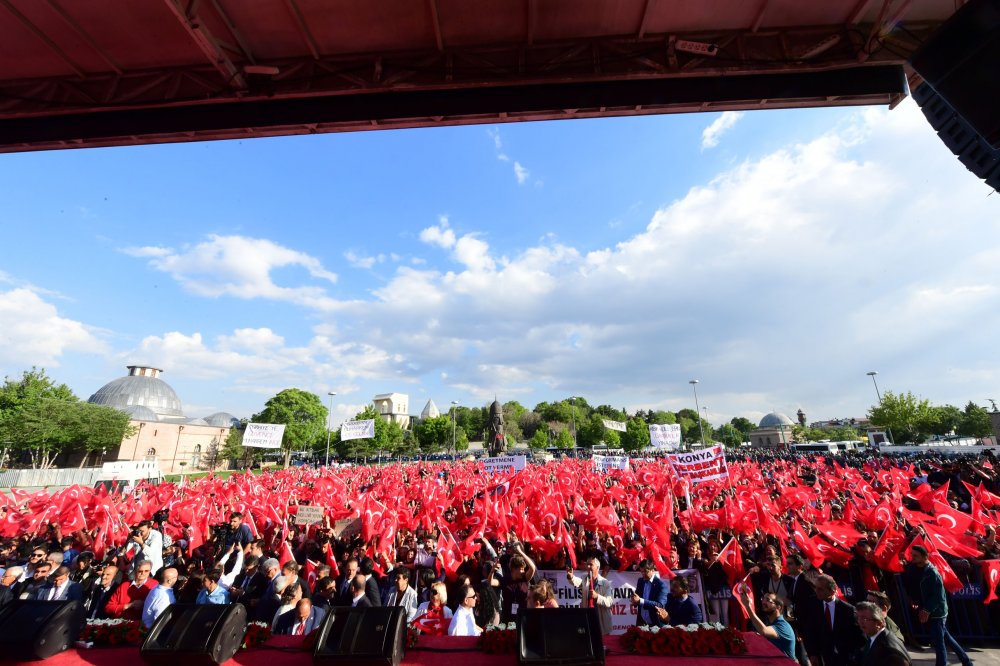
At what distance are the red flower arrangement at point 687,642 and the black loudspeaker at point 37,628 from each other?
4.56m

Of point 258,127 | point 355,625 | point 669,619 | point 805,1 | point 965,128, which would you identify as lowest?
point 669,619

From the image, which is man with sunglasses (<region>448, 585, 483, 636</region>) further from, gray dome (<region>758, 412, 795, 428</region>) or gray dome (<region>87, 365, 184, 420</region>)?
gray dome (<region>758, 412, 795, 428</region>)

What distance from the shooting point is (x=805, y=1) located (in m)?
5.42

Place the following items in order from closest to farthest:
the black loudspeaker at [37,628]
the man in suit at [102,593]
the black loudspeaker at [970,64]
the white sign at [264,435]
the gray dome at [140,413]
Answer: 1. the black loudspeaker at [970,64]
2. the black loudspeaker at [37,628]
3. the man in suit at [102,593]
4. the white sign at [264,435]
5. the gray dome at [140,413]

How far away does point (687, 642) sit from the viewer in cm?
344

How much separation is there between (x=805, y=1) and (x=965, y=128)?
12.1ft

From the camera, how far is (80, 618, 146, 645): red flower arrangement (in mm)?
3670

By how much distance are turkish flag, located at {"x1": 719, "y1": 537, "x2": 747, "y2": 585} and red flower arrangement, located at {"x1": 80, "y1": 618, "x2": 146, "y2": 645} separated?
7503 millimetres

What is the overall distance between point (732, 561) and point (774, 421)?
5321 inches

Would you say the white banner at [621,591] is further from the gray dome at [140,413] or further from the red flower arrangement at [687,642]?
the gray dome at [140,413]

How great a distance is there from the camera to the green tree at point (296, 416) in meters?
62.1

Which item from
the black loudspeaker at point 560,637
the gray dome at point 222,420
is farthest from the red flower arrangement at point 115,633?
the gray dome at point 222,420

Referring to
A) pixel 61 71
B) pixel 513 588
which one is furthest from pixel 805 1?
pixel 61 71

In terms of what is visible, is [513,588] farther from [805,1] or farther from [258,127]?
[805,1]
